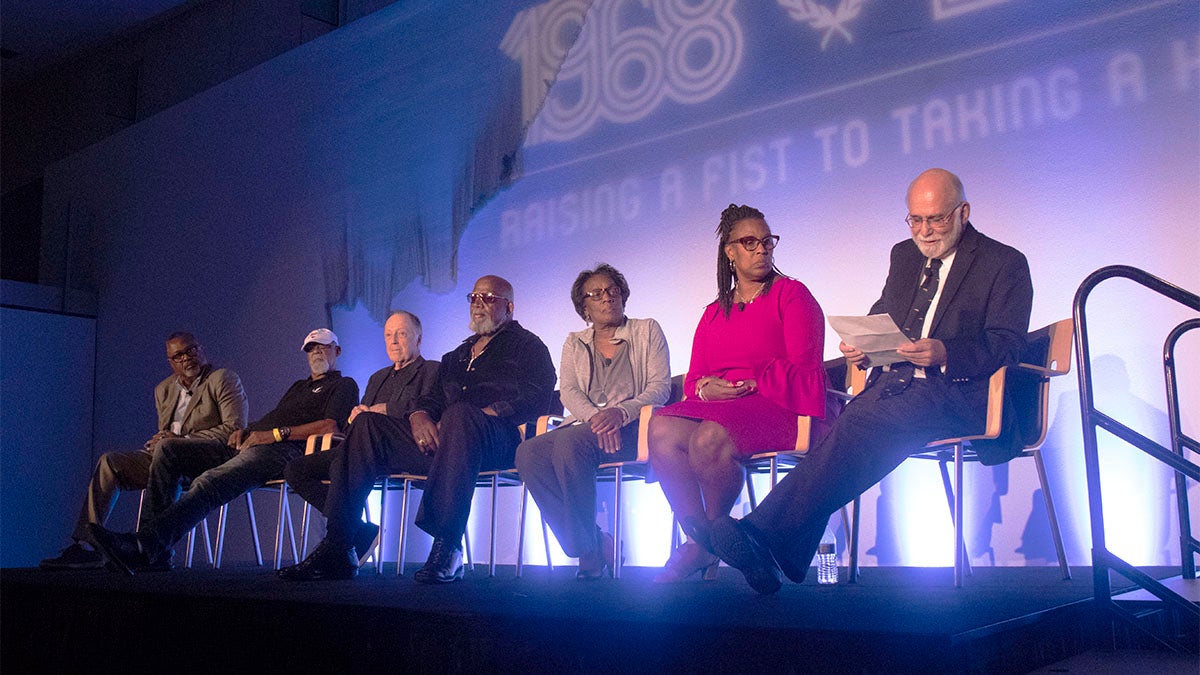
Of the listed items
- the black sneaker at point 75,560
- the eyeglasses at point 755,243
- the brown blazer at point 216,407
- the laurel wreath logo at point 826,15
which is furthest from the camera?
the brown blazer at point 216,407

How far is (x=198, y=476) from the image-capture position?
418 centimetres

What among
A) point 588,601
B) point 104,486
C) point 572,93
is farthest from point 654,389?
Answer: point 104,486

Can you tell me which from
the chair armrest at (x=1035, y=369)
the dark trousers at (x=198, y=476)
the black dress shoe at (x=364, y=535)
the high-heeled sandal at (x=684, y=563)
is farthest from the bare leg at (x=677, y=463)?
the dark trousers at (x=198, y=476)

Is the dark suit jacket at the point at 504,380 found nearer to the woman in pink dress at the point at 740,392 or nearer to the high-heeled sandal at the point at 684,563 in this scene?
the woman in pink dress at the point at 740,392

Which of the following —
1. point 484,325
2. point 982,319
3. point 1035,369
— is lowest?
point 1035,369

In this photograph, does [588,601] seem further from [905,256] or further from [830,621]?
[905,256]

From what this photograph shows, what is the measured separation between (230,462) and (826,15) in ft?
9.72

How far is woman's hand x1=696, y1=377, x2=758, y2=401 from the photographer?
9.07 ft

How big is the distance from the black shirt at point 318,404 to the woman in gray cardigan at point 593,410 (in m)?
1.30

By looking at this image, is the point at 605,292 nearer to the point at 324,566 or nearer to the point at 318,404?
the point at 324,566

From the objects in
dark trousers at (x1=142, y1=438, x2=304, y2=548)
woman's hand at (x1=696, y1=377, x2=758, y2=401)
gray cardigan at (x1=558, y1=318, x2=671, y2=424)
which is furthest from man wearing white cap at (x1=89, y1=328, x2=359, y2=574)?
woman's hand at (x1=696, y1=377, x2=758, y2=401)

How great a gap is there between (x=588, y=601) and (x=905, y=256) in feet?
4.51

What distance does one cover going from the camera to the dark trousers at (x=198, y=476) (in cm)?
389

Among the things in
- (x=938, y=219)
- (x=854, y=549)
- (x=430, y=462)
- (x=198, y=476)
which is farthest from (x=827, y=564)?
(x=198, y=476)
